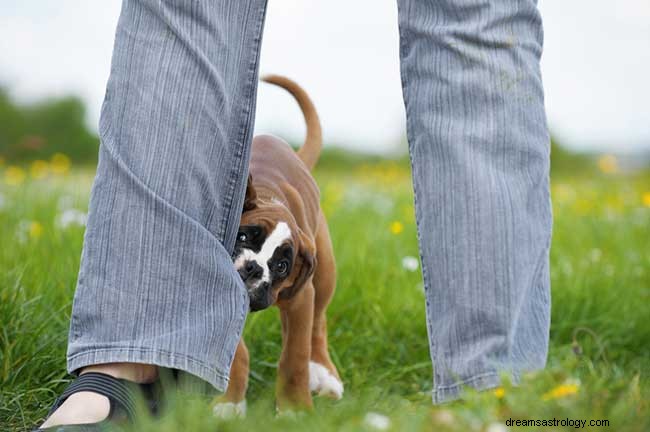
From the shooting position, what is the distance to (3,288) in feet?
7.20

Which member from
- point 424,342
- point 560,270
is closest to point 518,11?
point 424,342

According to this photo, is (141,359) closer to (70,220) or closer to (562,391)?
(562,391)

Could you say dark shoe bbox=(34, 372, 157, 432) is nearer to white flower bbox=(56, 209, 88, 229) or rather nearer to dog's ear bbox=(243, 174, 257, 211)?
dog's ear bbox=(243, 174, 257, 211)

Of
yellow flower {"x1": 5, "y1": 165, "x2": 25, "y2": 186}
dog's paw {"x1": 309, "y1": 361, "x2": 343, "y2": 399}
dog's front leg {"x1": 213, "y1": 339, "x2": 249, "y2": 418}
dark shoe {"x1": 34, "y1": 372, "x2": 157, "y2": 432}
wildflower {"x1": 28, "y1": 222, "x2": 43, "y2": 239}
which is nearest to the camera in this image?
dark shoe {"x1": 34, "y1": 372, "x2": 157, "y2": 432}

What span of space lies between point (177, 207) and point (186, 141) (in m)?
0.12

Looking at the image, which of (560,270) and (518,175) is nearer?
(518,175)

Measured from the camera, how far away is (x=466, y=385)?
4.99 ft

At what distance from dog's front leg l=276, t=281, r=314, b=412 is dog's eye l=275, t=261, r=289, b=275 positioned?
0.14 metres

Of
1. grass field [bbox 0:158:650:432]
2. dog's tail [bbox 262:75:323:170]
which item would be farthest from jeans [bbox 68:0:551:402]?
dog's tail [bbox 262:75:323:170]

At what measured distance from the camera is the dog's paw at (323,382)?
86.3 inches

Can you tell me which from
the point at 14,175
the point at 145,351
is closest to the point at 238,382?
the point at 145,351

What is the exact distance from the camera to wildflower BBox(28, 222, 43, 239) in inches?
124

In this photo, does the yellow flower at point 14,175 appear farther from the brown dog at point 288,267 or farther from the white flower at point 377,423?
the white flower at point 377,423

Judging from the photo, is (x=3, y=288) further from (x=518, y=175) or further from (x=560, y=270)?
(x=560, y=270)
